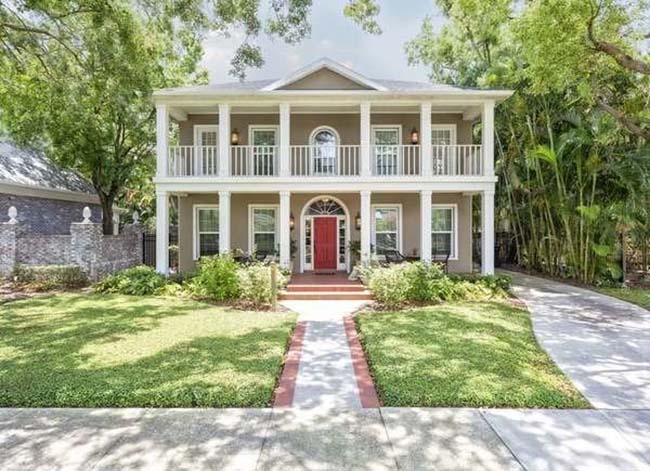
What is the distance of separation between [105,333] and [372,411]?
5406mm

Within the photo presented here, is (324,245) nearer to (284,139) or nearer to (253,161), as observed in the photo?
(253,161)

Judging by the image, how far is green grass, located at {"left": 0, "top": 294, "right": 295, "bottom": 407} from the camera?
474 cm

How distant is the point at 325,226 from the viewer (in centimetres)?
1479

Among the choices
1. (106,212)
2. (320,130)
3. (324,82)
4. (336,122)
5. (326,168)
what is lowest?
(106,212)

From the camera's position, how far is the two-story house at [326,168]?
498 inches

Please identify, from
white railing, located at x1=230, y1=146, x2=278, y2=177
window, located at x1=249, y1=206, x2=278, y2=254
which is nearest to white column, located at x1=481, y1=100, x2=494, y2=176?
white railing, located at x1=230, y1=146, x2=278, y2=177

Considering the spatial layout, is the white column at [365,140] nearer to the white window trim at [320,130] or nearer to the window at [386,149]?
the window at [386,149]

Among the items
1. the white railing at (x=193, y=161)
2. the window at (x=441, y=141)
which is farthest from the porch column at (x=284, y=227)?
the window at (x=441, y=141)

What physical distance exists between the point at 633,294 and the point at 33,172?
22.3 meters

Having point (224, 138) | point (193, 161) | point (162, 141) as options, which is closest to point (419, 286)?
point (224, 138)

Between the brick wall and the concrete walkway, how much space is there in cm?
807

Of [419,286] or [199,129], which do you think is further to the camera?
[199,129]

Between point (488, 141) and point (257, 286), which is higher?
point (488, 141)

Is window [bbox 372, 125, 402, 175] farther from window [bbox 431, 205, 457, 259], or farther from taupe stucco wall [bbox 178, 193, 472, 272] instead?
window [bbox 431, 205, 457, 259]
